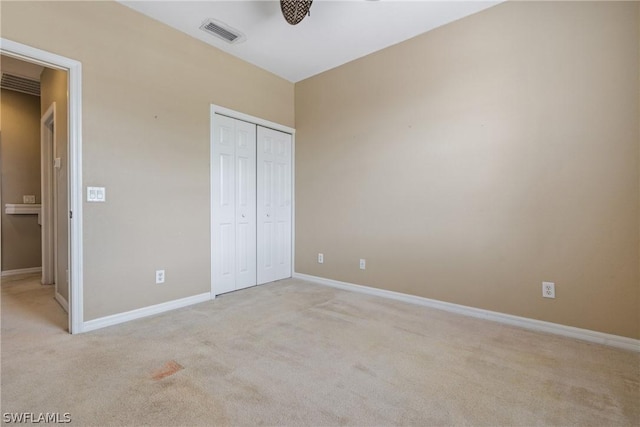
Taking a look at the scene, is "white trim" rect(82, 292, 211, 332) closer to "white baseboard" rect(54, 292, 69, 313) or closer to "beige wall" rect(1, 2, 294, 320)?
"beige wall" rect(1, 2, 294, 320)

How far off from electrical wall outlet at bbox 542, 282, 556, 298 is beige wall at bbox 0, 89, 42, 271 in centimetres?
661

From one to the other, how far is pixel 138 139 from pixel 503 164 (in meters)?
3.32

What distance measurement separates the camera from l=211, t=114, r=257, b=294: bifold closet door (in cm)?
336

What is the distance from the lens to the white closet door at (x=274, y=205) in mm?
3879

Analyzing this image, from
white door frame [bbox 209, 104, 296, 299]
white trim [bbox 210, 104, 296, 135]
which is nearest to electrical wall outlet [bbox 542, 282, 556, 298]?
white door frame [bbox 209, 104, 296, 299]

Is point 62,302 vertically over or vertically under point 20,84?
under

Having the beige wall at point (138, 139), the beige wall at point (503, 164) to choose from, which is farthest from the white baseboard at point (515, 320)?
the beige wall at point (138, 139)

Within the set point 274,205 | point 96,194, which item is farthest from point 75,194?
point 274,205

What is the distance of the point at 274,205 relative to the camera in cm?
406

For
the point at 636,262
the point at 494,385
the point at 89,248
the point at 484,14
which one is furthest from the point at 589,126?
the point at 89,248

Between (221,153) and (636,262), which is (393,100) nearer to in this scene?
(221,153)

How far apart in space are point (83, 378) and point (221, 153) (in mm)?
2378

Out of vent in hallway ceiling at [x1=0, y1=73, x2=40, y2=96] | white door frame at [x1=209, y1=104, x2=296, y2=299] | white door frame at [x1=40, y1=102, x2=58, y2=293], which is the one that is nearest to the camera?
white door frame at [x1=209, y1=104, x2=296, y2=299]

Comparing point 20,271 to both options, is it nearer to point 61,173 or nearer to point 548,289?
point 61,173
